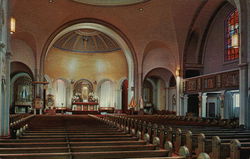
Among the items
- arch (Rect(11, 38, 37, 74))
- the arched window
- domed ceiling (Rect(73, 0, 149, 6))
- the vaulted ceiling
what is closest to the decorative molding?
the arched window

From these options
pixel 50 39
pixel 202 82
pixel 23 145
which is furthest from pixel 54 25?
pixel 23 145

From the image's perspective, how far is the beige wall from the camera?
29.7m

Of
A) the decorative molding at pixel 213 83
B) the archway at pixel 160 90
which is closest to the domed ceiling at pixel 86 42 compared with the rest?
the archway at pixel 160 90

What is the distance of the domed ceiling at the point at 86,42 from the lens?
2880 cm

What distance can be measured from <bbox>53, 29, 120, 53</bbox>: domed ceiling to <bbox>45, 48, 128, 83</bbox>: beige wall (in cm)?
49

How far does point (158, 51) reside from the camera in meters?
25.6

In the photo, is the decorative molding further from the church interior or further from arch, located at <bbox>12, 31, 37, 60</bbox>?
arch, located at <bbox>12, 31, 37, 60</bbox>

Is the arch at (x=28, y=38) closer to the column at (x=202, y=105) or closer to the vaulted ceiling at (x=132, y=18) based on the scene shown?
the vaulted ceiling at (x=132, y=18)

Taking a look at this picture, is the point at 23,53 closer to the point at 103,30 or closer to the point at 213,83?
the point at 103,30

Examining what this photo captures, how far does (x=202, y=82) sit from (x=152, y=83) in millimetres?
12592

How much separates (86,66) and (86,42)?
111 inches

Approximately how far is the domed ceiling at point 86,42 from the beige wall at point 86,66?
0.49 metres

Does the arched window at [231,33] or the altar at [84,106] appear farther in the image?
the altar at [84,106]

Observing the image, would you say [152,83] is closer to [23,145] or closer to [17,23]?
[17,23]
